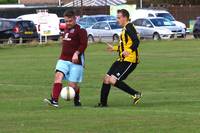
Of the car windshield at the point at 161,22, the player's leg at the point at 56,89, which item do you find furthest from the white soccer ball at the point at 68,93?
the car windshield at the point at 161,22

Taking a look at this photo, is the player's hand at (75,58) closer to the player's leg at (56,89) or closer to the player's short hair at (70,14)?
the player's leg at (56,89)

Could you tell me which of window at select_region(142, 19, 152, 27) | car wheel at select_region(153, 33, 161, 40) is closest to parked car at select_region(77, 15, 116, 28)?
window at select_region(142, 19, 152, 27)

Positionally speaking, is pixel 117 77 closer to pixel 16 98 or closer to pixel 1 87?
pixel 16 98

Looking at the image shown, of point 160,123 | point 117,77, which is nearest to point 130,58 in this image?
point 117,77

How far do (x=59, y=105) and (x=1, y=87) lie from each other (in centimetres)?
470

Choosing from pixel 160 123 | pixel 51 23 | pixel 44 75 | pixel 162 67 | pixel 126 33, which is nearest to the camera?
pixel 160 123

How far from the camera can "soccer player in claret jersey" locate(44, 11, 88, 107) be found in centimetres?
1403

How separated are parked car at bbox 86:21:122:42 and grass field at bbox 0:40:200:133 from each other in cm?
1927

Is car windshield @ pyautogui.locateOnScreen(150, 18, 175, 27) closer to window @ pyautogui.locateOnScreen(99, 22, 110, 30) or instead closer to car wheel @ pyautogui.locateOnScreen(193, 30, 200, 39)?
car wheel @ pyautogui.locateOnScreen(193, 30, 200, 39)

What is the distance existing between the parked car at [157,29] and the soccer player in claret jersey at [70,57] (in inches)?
1372

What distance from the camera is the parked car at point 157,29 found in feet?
161

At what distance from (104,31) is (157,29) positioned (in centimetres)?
350

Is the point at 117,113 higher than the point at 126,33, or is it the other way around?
the point at 126,33

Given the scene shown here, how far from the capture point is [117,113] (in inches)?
505
